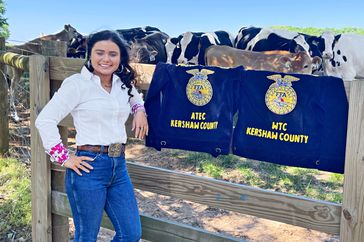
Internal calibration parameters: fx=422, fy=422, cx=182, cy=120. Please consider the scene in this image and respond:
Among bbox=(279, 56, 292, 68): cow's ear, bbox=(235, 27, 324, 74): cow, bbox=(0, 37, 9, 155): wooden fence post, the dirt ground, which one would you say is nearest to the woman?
the dirt ground

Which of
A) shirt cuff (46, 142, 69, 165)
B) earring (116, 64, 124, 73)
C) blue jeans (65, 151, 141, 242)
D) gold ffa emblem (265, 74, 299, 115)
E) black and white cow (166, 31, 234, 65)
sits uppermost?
black and white cow (166, 31, 234, 65)

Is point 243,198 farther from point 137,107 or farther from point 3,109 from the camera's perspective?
point 3,109

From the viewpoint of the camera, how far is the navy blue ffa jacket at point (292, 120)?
2027 mm

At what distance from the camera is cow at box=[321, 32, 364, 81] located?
1146cm

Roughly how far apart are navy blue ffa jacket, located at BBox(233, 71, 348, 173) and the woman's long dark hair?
617mm

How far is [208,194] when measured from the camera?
7.86 feet

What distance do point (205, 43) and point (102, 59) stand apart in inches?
448

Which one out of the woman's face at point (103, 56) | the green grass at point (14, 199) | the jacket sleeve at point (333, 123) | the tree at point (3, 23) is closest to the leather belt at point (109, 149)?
the woman's face at point (103, 56)

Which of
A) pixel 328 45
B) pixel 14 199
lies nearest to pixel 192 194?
pixel 14 199

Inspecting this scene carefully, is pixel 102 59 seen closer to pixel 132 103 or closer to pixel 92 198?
pixel 132 103

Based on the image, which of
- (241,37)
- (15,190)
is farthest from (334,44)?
(15,190)

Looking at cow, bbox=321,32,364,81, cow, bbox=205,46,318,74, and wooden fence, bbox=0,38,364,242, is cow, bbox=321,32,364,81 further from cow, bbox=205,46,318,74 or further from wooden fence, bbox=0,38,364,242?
wooden fence, bbox=0,38,364,242

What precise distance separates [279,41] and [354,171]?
11419 mm

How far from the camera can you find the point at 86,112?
2170mm
